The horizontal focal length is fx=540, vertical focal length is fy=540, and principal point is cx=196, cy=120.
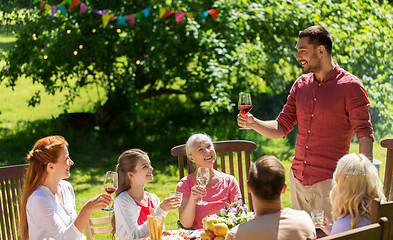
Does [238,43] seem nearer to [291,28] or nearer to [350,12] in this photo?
[291,28]

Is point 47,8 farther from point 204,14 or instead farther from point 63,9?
point 204,14

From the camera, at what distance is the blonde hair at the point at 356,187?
110 inches

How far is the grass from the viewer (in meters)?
7.17

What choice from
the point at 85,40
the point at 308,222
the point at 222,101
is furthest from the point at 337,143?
the point at 85,40

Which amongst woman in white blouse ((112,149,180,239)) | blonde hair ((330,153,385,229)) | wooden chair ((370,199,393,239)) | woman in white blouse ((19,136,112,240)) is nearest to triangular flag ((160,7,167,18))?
woman in white blouse ((112,149,180,239))

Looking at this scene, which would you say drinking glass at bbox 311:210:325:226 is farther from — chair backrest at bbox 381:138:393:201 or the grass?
the grass

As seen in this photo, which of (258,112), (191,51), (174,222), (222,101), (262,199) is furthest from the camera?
(258,112)

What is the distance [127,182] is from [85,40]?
15.9ft

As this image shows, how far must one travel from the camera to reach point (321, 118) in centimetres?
389

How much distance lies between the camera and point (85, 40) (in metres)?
8.19

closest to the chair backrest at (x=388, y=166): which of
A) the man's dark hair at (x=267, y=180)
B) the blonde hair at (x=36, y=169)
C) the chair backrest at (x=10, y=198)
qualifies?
the man's dark hair at (x=267, y=180)

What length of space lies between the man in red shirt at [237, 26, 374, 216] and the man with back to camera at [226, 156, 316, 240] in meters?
1.30

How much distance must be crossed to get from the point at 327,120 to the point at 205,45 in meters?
4.51

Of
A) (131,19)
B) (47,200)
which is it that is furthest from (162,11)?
(47,200)
